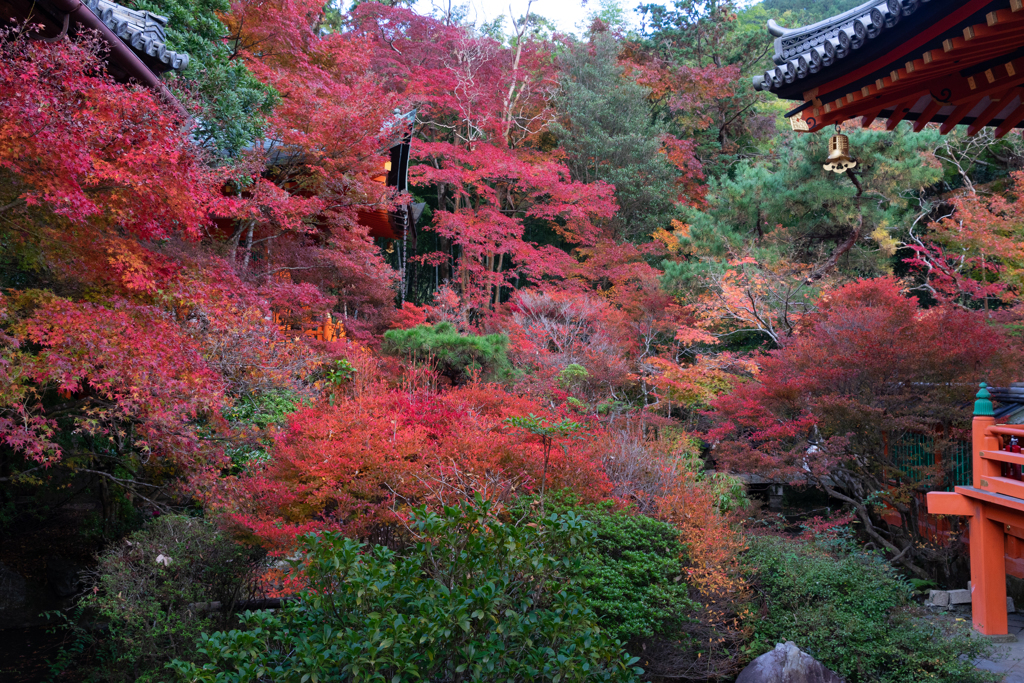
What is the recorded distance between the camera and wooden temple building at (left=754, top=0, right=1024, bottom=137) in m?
2.76

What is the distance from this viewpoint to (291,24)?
9.86 m

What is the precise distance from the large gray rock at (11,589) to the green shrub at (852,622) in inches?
285

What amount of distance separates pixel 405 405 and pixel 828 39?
190 inches

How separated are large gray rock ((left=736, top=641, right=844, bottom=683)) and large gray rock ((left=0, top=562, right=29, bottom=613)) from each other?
23.3 ft

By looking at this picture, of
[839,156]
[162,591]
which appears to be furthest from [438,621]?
[162,591]

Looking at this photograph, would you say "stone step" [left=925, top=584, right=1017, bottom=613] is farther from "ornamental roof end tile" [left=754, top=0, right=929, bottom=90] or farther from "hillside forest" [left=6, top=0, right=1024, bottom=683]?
"ornamental roof end tile" [left=754, top=0, right=929, bottom=90]

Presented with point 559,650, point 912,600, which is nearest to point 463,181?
point 912,600

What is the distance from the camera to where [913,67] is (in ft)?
9.86

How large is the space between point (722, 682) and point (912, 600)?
238 cm

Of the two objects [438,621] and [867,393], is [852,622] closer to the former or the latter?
[867,393]

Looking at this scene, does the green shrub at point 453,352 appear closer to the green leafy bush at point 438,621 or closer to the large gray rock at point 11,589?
the large gray rock at point 11,589

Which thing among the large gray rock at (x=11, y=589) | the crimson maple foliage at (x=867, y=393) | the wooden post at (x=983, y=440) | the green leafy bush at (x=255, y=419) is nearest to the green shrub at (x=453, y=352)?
the green leafy bush at (x=255, y=419)

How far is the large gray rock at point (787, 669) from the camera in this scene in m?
5.01

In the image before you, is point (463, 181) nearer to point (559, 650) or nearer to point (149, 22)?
point (149, 22)
